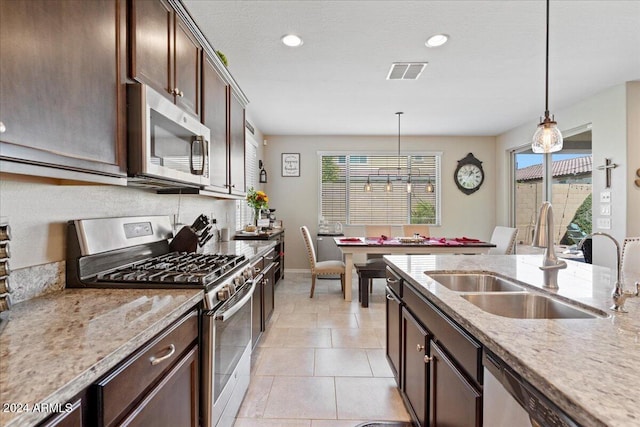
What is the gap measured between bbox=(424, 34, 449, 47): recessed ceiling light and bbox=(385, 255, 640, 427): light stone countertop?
210 cm

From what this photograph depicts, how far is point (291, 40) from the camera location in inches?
106

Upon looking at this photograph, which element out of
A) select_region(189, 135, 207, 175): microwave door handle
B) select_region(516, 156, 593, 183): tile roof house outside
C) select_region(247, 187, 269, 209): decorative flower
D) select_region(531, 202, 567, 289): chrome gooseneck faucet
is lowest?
select_region(531, 202, 567, 289): chrome gooseneck faucet

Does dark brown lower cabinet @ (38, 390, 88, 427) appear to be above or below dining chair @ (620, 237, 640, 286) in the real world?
below

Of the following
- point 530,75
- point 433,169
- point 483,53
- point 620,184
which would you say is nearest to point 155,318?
point 483,53

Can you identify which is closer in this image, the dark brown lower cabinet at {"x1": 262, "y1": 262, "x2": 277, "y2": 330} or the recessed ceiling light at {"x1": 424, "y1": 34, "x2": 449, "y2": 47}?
the recessed ceiling light at {"x1": 424, "y1": 34, "x2": 449, "y2": 47}

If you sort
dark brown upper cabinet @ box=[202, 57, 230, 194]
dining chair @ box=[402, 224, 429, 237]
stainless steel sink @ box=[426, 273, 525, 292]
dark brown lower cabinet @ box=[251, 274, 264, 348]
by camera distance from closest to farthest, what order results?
stainless steel sink @ box=[426, 273, 525, 292], dark brown upper cabinet @ box=[202, 57, 230, 194], dark brown lower cabinet @ box=[251, 274, 264, 348], dining chair @ box=[402, 224, 429, 237]

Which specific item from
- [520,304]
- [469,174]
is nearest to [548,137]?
[520,304]

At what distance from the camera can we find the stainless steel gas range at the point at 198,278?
1.39 metres

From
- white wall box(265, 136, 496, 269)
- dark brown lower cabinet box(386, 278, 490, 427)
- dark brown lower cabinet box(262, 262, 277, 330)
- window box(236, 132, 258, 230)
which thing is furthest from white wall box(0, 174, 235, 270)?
white wall box(265, 136, 496, 269)

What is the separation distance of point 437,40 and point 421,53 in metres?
0.25

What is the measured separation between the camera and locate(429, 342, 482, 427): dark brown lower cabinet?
3.41 ft

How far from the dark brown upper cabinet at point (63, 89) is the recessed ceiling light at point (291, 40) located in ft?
5.19

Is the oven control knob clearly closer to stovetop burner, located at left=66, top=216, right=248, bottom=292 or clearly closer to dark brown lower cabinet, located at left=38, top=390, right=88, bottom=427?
stovetop burner, located at left=66, top=216, right=248, bottom=292

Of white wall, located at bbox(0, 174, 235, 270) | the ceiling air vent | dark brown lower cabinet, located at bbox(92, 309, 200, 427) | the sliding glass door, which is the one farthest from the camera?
the sliding glass door
